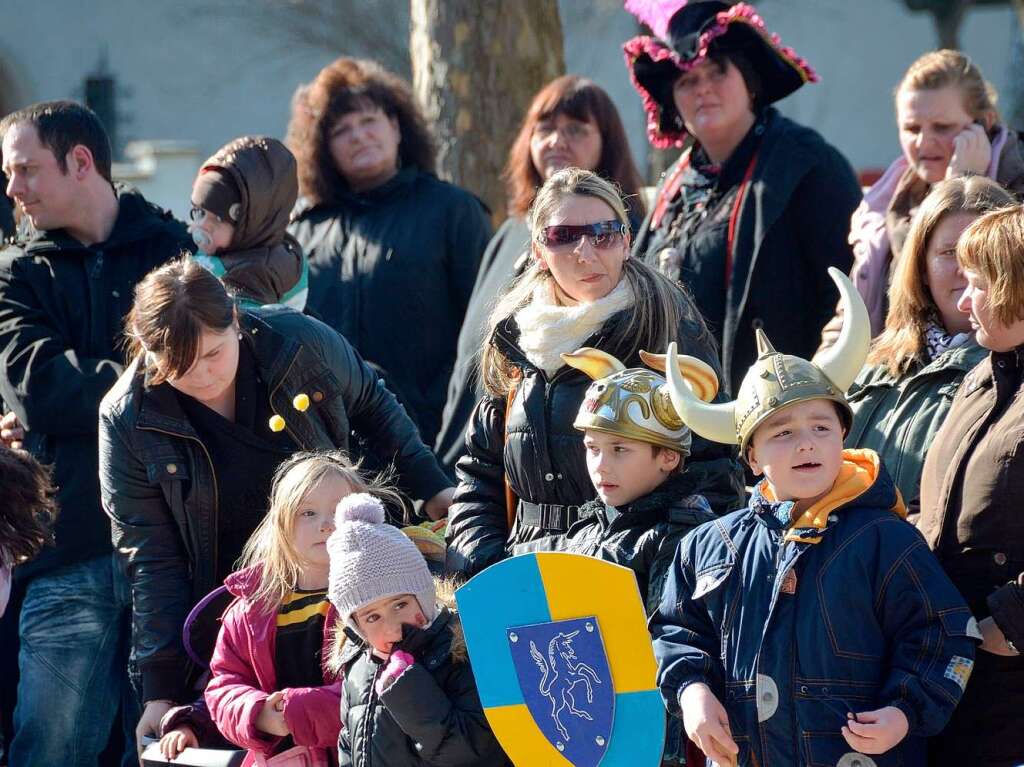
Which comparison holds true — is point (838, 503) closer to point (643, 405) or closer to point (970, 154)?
point (643, 405)

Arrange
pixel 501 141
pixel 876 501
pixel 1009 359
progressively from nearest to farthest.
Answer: pixel 876 501 < pixel 1009 359 < pixel 501 141

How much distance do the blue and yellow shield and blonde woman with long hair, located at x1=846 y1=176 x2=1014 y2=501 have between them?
0.86 metres

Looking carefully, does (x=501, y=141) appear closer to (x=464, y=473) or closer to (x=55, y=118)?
(x=55, y=118)

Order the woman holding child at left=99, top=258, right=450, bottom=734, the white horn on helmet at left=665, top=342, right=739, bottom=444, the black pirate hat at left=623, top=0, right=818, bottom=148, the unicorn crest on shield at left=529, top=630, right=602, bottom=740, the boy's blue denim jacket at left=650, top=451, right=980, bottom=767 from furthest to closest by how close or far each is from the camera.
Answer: the black pirate hat at left=623, top=0, right=818, bottom=148
the woman holding child at left=99, top=258, right=450, bottom=734
the unicorn crest on shield at left=529, top=630, right=602, bottom=740
the white horn on helmet at left=665, top=342, right=739, bottom=444
the boy's blue denim jacket at left=650, top=451, right=980, bottom=767

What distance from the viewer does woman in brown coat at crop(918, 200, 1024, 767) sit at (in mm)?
3152

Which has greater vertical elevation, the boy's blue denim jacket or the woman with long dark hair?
the woman with long dark hair

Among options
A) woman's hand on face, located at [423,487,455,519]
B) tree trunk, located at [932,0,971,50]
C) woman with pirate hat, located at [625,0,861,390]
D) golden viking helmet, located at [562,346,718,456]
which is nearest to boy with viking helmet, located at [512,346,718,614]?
golden viking helmet, located at [562,346,718,456]

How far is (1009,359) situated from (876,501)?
0.49m

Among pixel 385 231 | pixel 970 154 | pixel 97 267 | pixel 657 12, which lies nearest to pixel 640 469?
pixel 970 154

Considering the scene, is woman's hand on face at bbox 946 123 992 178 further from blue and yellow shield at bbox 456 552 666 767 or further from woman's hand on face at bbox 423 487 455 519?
blue and yellow shield at bbox 456 552 666 767

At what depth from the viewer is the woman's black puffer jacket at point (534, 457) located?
12.3ft

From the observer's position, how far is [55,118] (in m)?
4.95

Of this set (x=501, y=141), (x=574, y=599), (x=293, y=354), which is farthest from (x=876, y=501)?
(x=501, y=141)

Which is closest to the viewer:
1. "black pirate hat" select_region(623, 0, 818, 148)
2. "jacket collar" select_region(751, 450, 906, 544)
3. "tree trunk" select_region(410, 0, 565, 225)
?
"jacket collar" select_region(751, 450, 906, 544)
